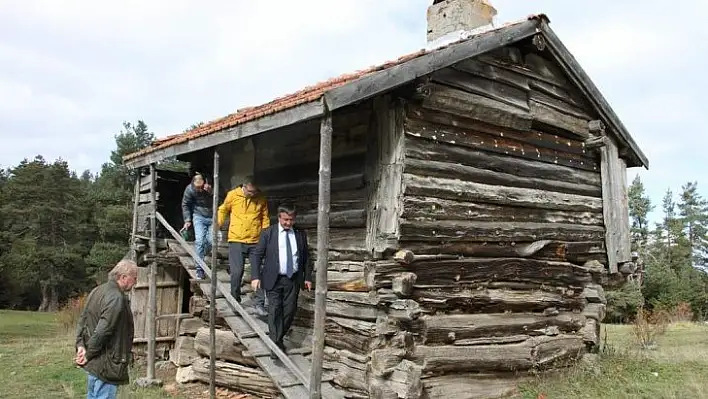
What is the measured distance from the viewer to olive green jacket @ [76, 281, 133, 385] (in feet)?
16.3

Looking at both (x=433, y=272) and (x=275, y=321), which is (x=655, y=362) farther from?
(x=275, y=321)

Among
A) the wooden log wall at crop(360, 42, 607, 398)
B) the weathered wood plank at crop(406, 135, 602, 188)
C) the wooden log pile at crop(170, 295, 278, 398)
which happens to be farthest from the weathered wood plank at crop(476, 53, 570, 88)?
the wooden log pile at crop(170, 295, 278, 398)

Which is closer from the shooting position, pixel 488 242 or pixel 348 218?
pixel 348 218

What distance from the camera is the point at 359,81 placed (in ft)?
19.2

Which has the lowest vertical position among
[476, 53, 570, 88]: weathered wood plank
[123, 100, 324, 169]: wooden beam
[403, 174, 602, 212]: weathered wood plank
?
[403, 174, 602, 212]: weathered wood plank

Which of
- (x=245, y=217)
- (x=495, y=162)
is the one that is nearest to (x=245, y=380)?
(x=245, y=217)

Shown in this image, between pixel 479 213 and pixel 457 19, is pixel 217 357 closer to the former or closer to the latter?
pixel 479 213

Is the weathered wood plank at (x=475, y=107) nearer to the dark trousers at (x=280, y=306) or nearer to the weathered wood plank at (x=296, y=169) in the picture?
the weathered wood plank at (x=296, y=169)

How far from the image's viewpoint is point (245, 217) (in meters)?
8.04

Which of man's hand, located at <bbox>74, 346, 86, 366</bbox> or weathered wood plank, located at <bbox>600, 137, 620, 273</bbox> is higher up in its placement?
weathered wood plank, located at <bbox>600, 137, 620, 273</bbox>

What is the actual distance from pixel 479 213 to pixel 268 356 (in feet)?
10.7

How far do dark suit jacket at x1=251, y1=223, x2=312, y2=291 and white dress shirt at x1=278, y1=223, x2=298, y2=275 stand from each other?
4cm

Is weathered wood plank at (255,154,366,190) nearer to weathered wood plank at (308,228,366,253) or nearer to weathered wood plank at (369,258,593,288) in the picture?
weathered wood plank at (308,228,366,253)

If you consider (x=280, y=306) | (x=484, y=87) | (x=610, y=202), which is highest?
(x=484, y=87)
